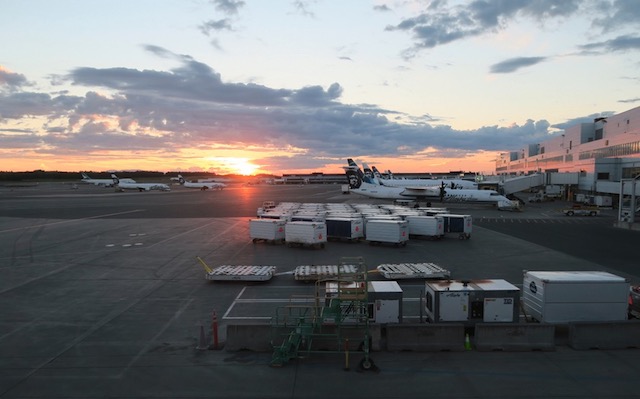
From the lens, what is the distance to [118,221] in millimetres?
47375

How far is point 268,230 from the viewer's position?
3148 centimetres

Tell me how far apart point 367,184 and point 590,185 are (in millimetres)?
41792

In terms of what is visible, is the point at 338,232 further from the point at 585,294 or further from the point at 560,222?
A: the point at 560,222

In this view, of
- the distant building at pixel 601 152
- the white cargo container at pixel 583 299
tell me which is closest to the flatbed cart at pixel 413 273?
the white cargo container at pixel 583 299

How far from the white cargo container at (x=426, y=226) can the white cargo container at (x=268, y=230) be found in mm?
11060

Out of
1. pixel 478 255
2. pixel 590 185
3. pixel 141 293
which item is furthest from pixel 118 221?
pixel 590 185

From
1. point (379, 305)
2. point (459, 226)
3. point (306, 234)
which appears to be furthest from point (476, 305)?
point (459, 226)

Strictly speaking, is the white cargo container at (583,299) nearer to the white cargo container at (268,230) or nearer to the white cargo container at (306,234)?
the white cargo container at (306,234)

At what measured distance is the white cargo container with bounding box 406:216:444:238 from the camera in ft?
108

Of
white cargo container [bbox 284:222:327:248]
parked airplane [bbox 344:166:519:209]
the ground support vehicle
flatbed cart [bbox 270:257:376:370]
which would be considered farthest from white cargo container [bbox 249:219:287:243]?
the ground support vehicle

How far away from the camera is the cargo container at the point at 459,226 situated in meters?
33.8

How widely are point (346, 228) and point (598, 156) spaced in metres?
70.4

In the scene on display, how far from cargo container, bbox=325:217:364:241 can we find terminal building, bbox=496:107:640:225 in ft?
124

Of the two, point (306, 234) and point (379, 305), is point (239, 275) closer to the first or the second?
point (379, 305)
